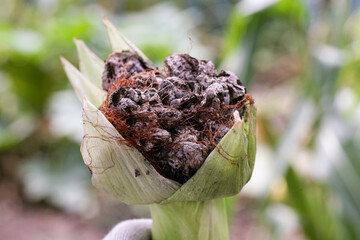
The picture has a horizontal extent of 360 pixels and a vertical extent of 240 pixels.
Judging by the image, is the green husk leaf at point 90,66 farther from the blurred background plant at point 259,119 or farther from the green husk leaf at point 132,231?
the blurred background plant at point 259,119

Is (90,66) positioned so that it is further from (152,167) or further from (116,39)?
(152,167)

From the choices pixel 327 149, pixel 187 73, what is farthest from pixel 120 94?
pixel 327 149

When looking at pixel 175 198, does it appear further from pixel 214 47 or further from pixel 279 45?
pixel 279 45

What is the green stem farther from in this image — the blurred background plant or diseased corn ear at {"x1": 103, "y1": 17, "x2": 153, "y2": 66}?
the blurred background plant

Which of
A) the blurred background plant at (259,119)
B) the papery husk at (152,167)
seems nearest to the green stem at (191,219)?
the papery husk at (152,167)

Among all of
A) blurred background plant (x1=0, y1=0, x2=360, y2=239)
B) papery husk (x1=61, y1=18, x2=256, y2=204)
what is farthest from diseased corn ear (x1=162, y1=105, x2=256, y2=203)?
blurred background plant (x1=0, y1=0, x2=360, y2=239)

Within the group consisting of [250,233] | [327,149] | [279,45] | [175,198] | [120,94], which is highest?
[279,45]
